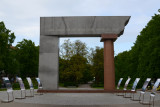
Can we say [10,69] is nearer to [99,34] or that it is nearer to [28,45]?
[28,45]

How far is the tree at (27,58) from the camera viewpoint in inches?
1956

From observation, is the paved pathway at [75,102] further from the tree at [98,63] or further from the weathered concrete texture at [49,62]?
the tree at [98,63]

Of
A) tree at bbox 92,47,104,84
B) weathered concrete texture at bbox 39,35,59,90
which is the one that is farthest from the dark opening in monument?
weathered concrete texture at bbox 39,35,59,90

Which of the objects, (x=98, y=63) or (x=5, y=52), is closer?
(x=5, y=52)

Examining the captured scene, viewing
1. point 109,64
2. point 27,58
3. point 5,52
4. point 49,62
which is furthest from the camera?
point 27,58

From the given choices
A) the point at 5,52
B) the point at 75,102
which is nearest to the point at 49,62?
the point at 75,102

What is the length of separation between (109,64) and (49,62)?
6.17 metres

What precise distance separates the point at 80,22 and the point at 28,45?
33.6 meters

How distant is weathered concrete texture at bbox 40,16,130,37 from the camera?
2112 centimetres

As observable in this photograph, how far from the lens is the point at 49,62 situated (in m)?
21.2

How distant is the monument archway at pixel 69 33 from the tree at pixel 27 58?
28.7 meters

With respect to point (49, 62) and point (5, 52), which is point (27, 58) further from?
point (49, 62)

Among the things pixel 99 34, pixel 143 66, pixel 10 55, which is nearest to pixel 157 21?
pixel 143 66

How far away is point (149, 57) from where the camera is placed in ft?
100.0
